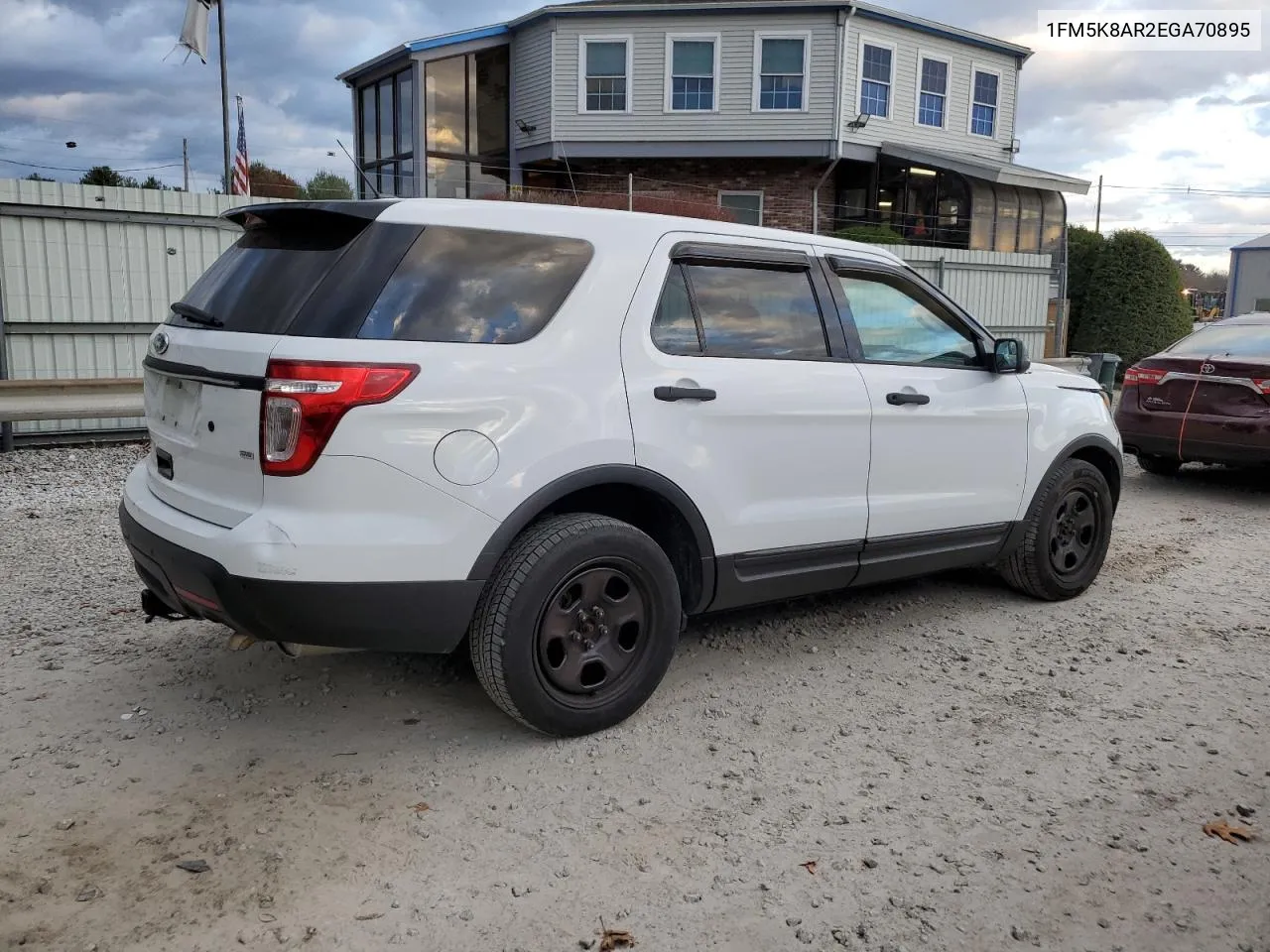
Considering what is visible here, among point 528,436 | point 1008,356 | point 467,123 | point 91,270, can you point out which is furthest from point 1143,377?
point 467,123

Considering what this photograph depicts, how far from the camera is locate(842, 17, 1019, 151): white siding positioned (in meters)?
23.2

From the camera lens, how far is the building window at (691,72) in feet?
75.6

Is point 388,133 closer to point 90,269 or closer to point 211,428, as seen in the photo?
point 90,269

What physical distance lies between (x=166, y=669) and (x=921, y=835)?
3.12m

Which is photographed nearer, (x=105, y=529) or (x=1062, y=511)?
(x=1062, y=511)

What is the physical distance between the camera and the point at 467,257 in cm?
348

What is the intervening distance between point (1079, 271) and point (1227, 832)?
24.8 meters

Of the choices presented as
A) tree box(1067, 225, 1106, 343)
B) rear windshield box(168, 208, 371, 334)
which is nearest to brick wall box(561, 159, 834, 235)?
tree box(1067, 225, 1106, 343)

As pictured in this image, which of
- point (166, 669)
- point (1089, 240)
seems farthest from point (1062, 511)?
point (1089, 240)

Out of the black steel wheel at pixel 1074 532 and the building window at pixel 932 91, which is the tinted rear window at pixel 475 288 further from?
the building window at pixel 932 91

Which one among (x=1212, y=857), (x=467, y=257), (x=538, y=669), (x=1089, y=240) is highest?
(x=1089, y=240)

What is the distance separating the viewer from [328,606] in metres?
3.17

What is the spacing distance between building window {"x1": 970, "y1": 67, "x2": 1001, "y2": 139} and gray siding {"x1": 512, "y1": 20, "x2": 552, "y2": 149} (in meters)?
10.6

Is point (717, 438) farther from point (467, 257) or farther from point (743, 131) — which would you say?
point (743, 131)
